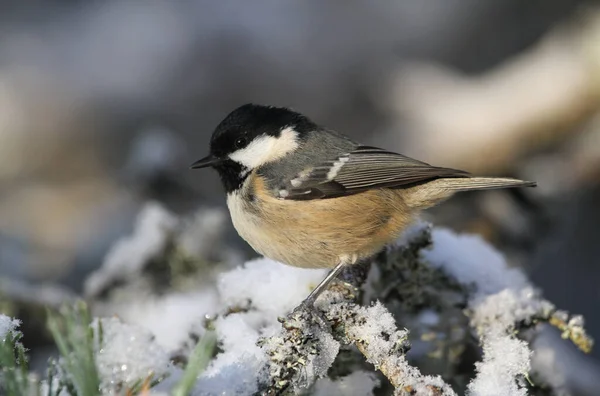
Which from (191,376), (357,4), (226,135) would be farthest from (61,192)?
(191,376)

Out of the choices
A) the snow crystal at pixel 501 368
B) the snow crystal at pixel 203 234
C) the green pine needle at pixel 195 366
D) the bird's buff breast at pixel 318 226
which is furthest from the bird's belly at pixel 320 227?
the green pine needle at pixel 195 366

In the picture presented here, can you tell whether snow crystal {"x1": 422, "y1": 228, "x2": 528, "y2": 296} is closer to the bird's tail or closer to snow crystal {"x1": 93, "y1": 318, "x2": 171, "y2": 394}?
the bird's tail

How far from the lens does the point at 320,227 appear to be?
2023 mm

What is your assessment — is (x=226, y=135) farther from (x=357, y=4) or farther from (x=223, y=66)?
(x=357, y=4)

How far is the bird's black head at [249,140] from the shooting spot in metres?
2.15

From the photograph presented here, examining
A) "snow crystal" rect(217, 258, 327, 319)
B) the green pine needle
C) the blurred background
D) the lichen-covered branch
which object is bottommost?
the green pine needle

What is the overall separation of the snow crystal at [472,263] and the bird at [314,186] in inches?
5.2

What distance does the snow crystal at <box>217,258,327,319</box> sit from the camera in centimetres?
171

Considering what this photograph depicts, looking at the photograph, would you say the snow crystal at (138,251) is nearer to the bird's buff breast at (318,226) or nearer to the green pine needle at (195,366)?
the bird's buff breast at (318,226)

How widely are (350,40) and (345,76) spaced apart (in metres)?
0.47

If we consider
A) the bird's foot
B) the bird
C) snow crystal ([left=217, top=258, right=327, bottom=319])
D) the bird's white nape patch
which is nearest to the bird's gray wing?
the bird

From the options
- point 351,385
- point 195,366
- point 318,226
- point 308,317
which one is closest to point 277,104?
point 318,226

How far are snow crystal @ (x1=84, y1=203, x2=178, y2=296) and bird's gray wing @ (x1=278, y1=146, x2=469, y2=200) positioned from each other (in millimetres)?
440

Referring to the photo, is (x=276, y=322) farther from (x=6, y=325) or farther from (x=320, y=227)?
(x=6, y=325)
